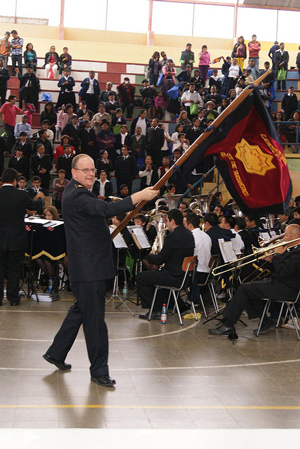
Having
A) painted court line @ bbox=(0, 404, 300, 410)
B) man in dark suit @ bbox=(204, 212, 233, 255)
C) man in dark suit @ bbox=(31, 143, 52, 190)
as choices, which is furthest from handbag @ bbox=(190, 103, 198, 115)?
painted court line @ bbox=(0, 404, 300, 410)

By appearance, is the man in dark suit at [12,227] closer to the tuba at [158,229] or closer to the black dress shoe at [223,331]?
the tuba at [158,229]

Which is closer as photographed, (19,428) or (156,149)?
(19,428)

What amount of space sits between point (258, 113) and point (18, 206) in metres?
4.40

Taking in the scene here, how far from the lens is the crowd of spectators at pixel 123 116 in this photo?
52.2 ft

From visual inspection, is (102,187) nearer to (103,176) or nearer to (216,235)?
(103,176)

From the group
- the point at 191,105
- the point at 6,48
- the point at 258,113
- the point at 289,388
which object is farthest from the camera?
the point at 6,48

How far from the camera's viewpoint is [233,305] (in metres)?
8.20

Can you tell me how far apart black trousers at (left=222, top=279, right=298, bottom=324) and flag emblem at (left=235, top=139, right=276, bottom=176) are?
1.76 metres

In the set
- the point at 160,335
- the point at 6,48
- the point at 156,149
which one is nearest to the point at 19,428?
the point at 160,335

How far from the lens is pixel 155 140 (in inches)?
660

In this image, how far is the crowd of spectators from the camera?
52.2 feet

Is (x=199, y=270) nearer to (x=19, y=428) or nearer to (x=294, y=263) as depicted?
(x=294, y=263)

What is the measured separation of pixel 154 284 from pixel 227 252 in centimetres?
119

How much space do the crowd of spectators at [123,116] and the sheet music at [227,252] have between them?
568cm
